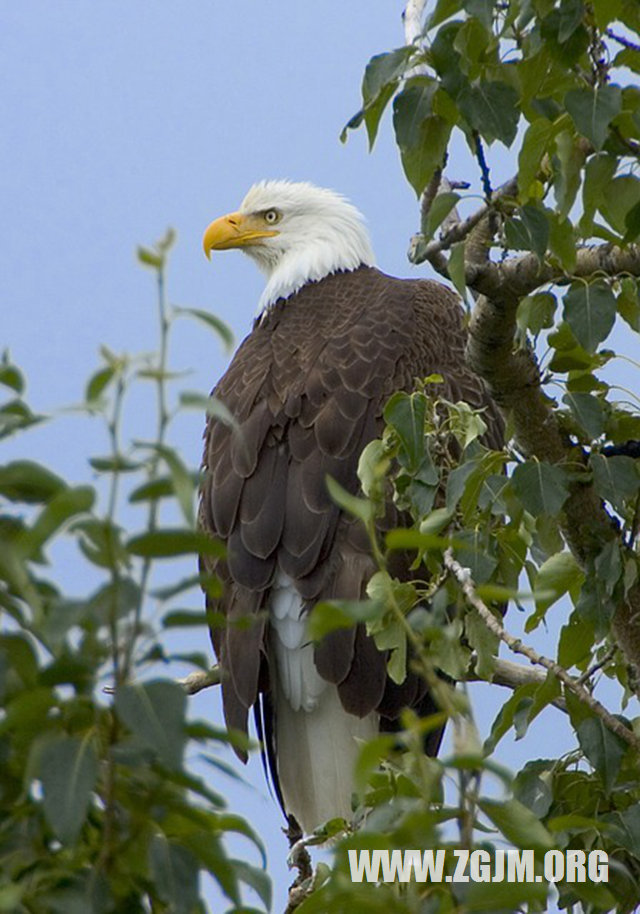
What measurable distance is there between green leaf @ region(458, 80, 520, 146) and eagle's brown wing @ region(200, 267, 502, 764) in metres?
1.84

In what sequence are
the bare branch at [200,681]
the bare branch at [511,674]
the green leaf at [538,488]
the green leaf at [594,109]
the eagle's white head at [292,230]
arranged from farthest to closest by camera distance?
the eagle's white head at [292,230]
the bare branch at [200,681]
the bare branch at [511,674]
the green leaf at [538,488]
the green leaf at [594,109]

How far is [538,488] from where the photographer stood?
2664mm

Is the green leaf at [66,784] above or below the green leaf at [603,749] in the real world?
below

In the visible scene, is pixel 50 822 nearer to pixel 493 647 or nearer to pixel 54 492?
pixel 54 492

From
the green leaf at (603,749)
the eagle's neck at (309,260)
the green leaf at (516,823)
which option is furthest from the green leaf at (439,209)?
the eagle's neck at (309,260)

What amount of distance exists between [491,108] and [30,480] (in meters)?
1.21

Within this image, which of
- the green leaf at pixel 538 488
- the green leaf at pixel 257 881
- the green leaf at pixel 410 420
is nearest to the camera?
the green leaf at pixel 257 881

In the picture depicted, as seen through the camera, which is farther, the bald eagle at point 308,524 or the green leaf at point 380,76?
the bald eagle at point 308,524

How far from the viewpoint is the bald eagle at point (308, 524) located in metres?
4.30

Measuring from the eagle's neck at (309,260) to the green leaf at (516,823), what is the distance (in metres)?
3.80

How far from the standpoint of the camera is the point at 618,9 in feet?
7.46

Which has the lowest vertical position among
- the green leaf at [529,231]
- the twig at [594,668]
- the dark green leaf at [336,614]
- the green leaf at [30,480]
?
the dark green leaf at [336,614]

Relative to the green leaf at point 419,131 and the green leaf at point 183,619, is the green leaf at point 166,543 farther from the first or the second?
the green leaf at point 419,131

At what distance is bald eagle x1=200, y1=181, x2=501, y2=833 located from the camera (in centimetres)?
430
